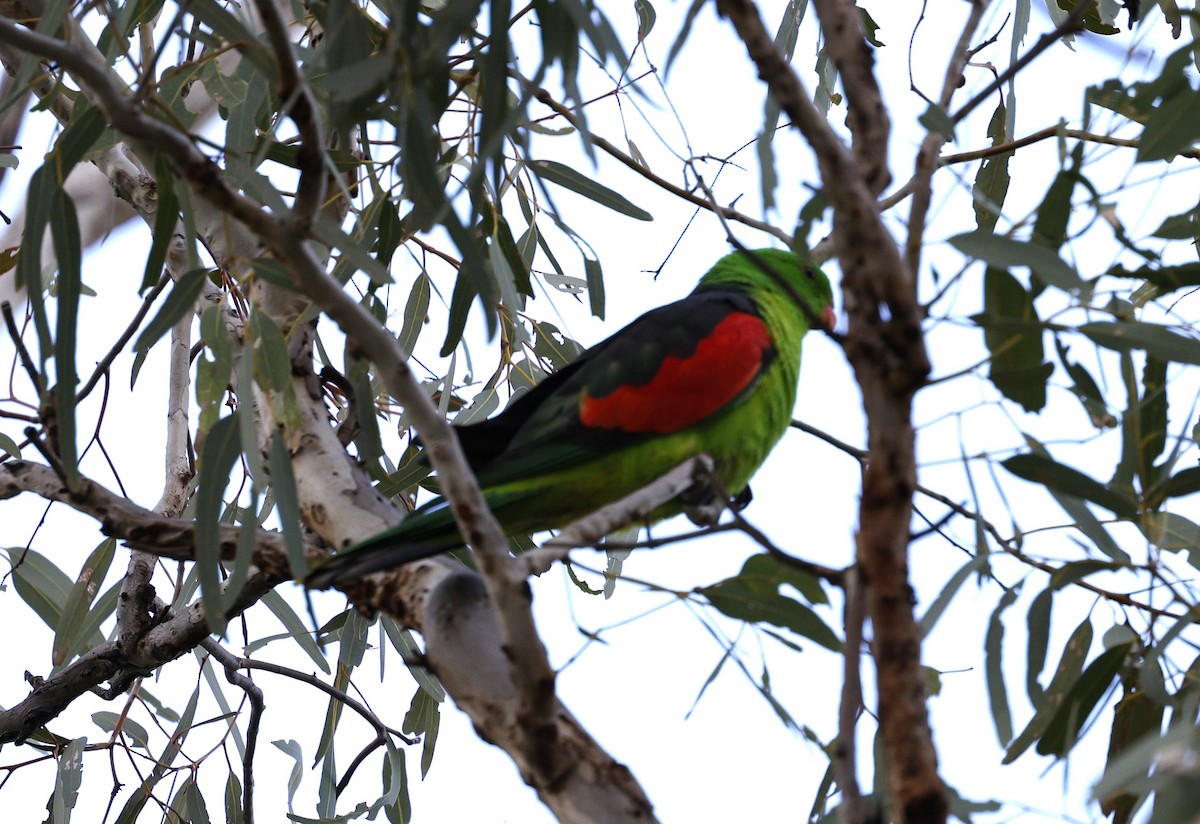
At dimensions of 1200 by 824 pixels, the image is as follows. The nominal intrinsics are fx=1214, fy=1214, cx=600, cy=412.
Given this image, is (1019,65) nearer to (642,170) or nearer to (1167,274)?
(1167,274)

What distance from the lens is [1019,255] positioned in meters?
1.18

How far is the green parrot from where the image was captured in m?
1.76

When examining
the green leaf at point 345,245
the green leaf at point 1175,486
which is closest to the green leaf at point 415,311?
the green leaf at point 345,245

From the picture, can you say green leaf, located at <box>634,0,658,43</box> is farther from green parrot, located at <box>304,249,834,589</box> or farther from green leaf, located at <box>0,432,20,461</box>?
green leaf, located at <box>0,432,20,461</box>

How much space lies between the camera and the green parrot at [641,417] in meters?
1.76

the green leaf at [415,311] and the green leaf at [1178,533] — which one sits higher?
the green leaf at [415,311]

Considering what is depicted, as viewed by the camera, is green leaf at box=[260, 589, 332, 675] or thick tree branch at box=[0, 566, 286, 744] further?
green leaf at box=[260, 589, 332, 675]

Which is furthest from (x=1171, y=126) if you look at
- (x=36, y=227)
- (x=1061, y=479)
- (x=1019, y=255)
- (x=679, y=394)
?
(x=36, y=227)

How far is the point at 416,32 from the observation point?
4.61 ft

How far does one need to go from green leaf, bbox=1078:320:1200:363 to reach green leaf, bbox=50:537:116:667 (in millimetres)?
1684

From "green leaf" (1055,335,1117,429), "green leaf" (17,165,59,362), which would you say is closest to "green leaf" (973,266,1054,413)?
"green leaf" (1055,335,1117,429)

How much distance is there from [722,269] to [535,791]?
1.36 meters

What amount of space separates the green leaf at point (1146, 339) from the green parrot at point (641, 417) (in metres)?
0.63

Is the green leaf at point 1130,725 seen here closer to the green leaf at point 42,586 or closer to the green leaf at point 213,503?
the green leaf at point 213,503
